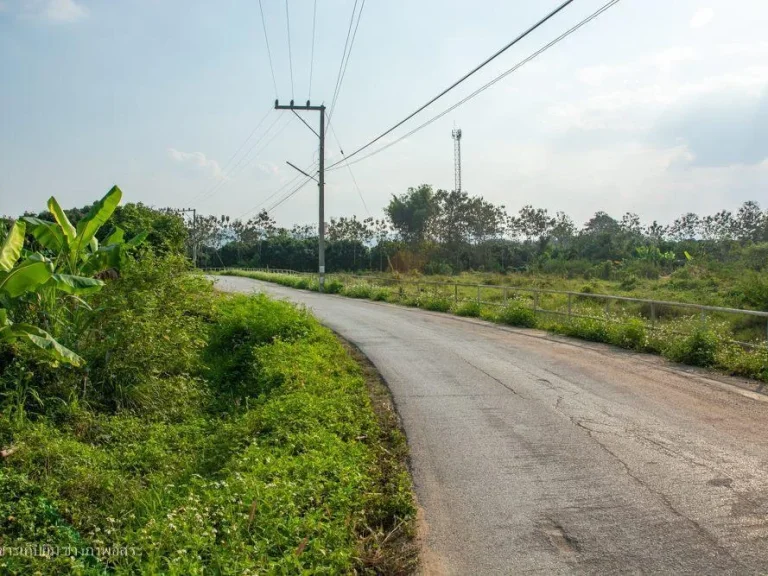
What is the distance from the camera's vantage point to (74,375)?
8.23 metres

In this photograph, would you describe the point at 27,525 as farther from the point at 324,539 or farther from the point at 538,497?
the point at 538,497

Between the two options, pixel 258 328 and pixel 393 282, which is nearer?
pixel 258 328

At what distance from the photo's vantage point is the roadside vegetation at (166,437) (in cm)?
423

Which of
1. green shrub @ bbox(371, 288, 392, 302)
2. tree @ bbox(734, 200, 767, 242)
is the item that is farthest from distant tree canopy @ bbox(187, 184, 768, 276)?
green shrub @ bbox(371, 288, 392, 302)

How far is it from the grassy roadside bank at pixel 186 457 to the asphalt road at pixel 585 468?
48 centimetres

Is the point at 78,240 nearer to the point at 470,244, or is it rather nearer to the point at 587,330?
the point at 587,330

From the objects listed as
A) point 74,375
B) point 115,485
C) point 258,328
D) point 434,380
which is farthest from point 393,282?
point 115,485

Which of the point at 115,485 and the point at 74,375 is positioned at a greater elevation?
the point at 74,375

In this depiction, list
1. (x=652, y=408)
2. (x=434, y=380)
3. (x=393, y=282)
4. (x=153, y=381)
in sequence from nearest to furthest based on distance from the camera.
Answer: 1. (x=652, y=408)
2. (x=153, y=381)
3. (x=434, y=380)
4. (x=393, y=282)

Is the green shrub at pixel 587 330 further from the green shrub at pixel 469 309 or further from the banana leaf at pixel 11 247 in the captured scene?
the banana leaf at pixel 11 247

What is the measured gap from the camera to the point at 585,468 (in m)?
5.69

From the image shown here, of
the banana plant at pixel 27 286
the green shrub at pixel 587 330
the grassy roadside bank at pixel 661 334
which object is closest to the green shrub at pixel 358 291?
the grassy roadside bank at pixel 661 334

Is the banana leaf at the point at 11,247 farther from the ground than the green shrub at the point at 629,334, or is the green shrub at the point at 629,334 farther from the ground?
the banana leaf at the point at 11,247

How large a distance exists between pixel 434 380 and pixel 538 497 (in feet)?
15.4
